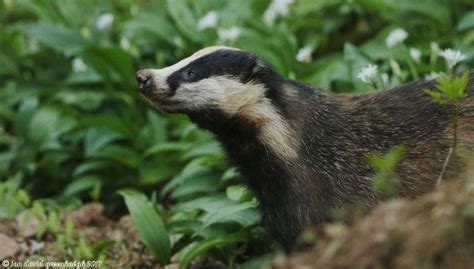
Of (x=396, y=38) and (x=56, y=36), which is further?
(x=56, y=36)

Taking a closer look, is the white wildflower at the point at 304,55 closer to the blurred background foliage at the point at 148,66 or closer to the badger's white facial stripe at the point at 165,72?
the blurred background foliage at the point at 148,66

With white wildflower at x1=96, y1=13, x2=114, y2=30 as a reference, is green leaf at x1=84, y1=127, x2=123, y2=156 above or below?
below

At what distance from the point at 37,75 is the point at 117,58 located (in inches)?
57.1

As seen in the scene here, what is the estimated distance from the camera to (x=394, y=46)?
26.4 feet

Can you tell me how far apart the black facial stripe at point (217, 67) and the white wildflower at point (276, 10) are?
359 centimetres

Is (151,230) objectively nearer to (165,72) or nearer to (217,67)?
(165,72)

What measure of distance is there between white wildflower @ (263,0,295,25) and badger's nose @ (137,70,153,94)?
3.78m

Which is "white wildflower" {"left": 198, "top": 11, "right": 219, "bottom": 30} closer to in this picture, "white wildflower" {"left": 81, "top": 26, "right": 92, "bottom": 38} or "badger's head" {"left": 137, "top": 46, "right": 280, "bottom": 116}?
"white wildflower" {"left": 81, "top": 26, "right": 92, "bottom": 38}

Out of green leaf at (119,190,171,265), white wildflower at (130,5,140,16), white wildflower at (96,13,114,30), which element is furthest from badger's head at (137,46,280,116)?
white wildflower at (130,5,140,16)

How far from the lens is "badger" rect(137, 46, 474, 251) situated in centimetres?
550

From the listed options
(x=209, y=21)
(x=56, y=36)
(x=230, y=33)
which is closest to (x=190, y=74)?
(x=230, y=33)

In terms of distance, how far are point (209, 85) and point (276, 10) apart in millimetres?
3850

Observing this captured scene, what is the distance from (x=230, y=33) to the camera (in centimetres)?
824

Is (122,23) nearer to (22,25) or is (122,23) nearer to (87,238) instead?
(22,25)
